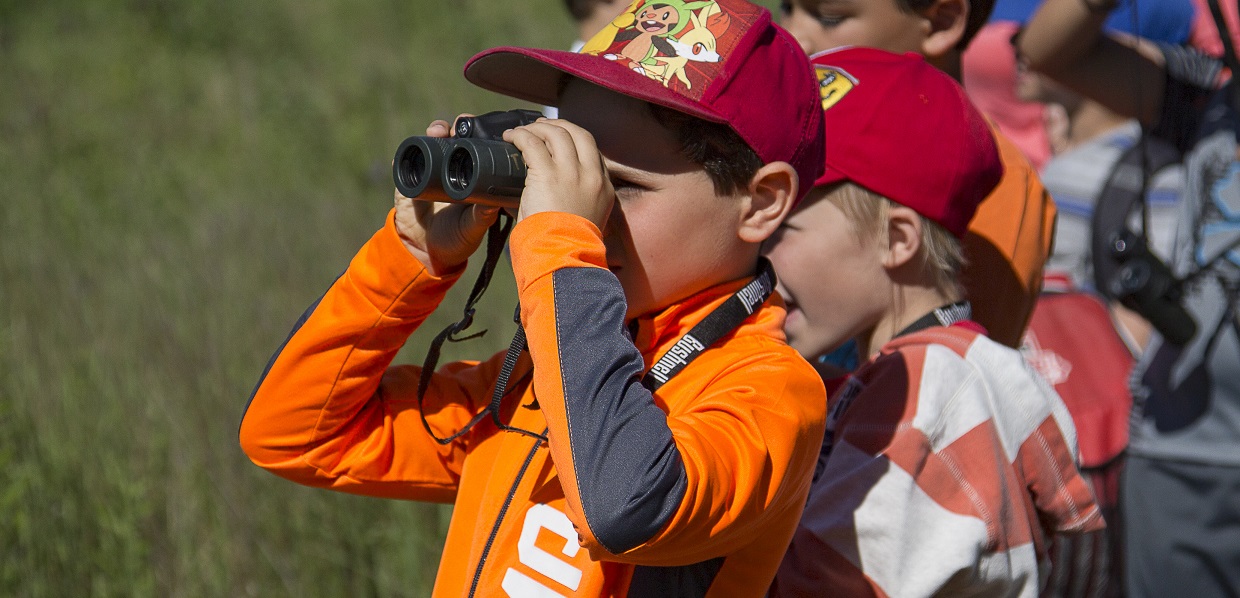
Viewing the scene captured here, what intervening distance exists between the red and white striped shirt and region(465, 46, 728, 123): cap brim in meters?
0.59

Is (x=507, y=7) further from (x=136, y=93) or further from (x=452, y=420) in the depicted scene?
(x=452, y=420)

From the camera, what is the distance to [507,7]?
318 inches

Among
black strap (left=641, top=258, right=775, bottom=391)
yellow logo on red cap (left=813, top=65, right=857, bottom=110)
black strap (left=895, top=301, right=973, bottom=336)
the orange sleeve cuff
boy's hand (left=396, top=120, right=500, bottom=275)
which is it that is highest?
the orange sleeve cuff

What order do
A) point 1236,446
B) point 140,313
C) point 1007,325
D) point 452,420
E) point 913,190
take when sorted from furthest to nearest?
point 140,313
point 1236,446
point 1007,325
point 913,190
point 452,420

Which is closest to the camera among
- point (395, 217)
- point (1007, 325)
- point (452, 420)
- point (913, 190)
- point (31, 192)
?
point (395, 217)

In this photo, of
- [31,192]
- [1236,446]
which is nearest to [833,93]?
[1236,446]


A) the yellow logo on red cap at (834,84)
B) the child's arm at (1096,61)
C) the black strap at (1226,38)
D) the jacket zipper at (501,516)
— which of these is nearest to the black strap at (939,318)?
the yellow logo on red cap at (834,84)

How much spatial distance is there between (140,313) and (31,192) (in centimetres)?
164

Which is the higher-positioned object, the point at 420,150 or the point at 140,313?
the point at 420,150

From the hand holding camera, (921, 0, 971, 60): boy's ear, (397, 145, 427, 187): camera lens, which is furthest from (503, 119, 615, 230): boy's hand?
(921, 0, 971, 60): boy's ear

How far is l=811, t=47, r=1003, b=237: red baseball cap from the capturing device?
6.26ft

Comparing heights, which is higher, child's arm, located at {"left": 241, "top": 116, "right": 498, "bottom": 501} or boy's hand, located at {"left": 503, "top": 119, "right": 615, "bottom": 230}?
boy's hand, located at {"left": 503, "top": 119, "right": 615, "bottom": 230}

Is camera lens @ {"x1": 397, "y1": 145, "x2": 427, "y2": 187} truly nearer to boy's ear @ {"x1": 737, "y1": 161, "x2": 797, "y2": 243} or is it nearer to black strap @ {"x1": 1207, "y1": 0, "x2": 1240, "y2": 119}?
boy's ear @ {"x1": 737, "y1": 161, "x2": 797, "y2": 243}

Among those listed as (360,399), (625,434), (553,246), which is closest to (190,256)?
(360,399)
